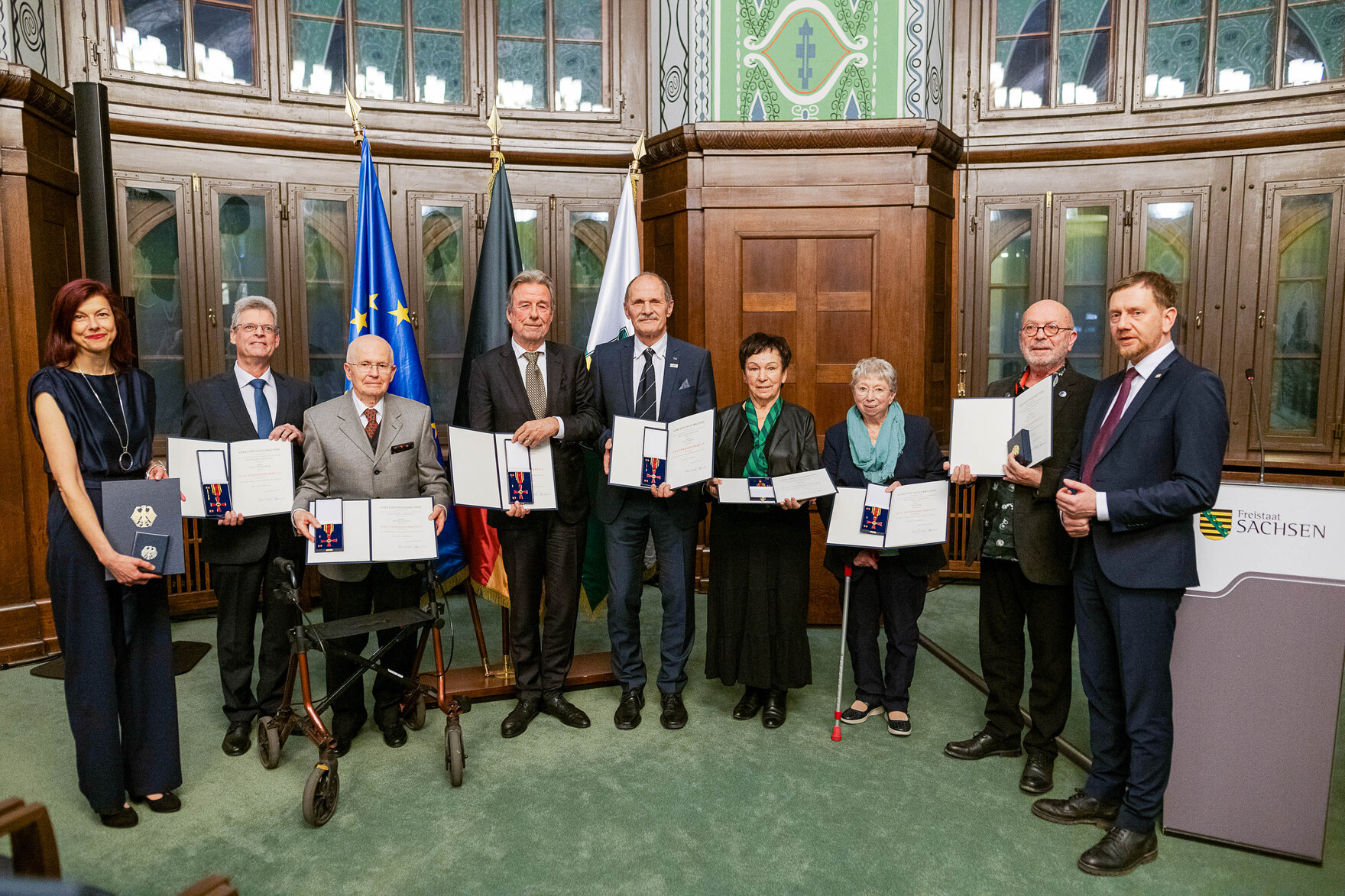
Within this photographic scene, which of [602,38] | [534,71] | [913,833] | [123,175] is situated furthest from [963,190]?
[123,175]

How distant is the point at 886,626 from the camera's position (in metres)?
3.51

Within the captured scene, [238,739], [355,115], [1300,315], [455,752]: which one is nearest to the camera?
[455,752]

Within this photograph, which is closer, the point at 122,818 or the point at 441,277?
the point at 122,818

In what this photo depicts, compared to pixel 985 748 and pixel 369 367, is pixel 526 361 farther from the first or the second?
pixel 985 748

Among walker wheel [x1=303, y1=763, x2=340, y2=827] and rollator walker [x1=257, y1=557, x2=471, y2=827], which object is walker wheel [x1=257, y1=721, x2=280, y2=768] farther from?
walker wheel [x1=303, y1=763, x2=340, y2=827]

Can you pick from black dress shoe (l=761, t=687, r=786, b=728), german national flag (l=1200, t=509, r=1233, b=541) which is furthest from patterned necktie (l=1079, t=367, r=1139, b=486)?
black dress shoe (l=761, t=687, r=786, b=728)

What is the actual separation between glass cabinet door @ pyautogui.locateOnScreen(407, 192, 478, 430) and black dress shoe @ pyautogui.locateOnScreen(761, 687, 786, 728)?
2.87m

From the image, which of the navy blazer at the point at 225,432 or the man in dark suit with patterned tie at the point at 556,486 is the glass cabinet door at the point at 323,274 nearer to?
the navy blazer at the point at 225,432

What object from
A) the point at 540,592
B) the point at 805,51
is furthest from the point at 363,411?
the point at 805,51

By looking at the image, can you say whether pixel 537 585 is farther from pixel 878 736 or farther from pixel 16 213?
pixel 16 213

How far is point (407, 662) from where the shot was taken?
3.45 metres

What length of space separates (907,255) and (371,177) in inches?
120

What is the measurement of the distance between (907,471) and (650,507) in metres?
1.03

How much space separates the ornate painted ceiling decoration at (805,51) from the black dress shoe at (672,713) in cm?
353
